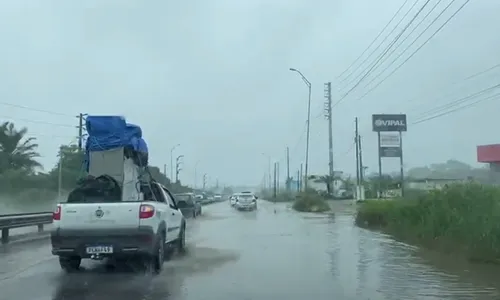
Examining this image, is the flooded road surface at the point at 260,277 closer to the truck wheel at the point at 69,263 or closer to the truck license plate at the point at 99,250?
the truck wheel at the point at 69,263

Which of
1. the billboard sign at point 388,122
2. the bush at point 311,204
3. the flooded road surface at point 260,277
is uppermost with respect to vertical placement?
the billboard sign at point 388,122

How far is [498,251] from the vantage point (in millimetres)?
15086

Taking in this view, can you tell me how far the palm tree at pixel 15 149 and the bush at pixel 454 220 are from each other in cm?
3695

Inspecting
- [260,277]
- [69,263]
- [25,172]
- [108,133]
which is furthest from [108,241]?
[25,172]

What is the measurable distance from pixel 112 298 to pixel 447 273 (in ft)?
22.4

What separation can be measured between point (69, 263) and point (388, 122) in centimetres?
4892

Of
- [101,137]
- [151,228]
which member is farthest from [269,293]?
[101,137]

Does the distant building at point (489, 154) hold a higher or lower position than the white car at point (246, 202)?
higher

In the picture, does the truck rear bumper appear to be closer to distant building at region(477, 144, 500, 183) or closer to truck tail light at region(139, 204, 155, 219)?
truck tail light at region(139, 204, 155, 219)

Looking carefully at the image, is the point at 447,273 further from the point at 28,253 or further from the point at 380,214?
the point at 380,214

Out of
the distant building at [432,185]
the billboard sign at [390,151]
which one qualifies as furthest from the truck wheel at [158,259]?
the billboard sign at [390,151]

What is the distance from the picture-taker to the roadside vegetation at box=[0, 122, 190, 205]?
47.1 metres

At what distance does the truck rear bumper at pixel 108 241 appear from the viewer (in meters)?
12.8

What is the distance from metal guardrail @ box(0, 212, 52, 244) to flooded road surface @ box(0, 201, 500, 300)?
139 cm
